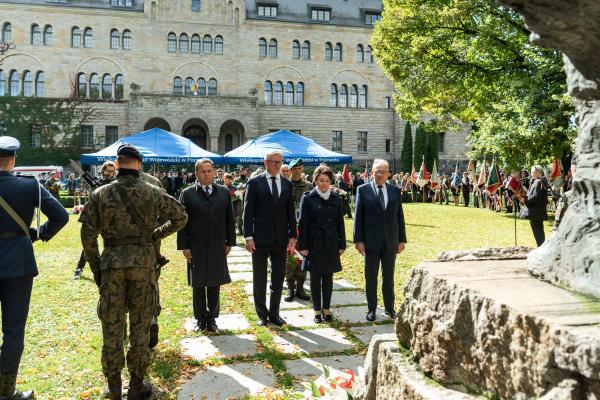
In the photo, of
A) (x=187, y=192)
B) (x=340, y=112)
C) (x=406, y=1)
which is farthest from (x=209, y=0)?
(x=187, y=192)

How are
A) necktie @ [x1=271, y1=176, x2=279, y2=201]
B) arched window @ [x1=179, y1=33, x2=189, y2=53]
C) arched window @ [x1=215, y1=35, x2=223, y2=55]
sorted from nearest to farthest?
necktie @ [x1=271, y1=176, x2=279, y2=201], arched window @ [x1=179, y1=33, x2=189, y2=53], arched window @ [x1=215, y1=35, x2=223, y2=55]

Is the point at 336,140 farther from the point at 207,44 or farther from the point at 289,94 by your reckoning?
the point at 207,44

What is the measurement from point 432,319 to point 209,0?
1658 inches

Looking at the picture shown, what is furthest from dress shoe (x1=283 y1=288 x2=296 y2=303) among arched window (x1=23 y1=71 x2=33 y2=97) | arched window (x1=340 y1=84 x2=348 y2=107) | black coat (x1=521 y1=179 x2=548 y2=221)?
arched window (x1=23 y1=71 x2=33 y2=97)

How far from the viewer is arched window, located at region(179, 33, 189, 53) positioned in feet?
130

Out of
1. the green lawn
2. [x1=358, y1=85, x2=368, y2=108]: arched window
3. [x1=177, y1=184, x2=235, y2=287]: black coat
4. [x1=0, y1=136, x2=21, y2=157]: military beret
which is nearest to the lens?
[x1=0, y1=136, x2=21, y2=157]: military beret

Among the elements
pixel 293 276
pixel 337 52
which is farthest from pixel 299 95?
pixel 293 276

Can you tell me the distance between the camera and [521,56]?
16.9 metres

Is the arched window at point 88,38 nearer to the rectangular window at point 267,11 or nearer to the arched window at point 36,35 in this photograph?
the arched window at point 36,35

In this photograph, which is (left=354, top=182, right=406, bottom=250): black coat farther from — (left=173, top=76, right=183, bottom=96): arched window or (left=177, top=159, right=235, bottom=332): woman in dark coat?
(left=173, top=76, right=183, bottom=96): arched window

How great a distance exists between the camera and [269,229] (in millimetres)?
5797

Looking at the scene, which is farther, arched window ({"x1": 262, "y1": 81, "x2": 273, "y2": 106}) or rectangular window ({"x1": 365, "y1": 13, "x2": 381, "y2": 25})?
rectangular window ({"x1": 365, "y1": 13, "x2": 381, "y2": 25})

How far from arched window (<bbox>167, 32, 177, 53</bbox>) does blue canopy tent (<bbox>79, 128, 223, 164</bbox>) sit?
25107 mm

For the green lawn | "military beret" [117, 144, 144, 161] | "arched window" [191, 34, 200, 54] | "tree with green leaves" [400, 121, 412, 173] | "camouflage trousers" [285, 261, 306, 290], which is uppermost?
"arched window" [191, 34, 200, 54]
